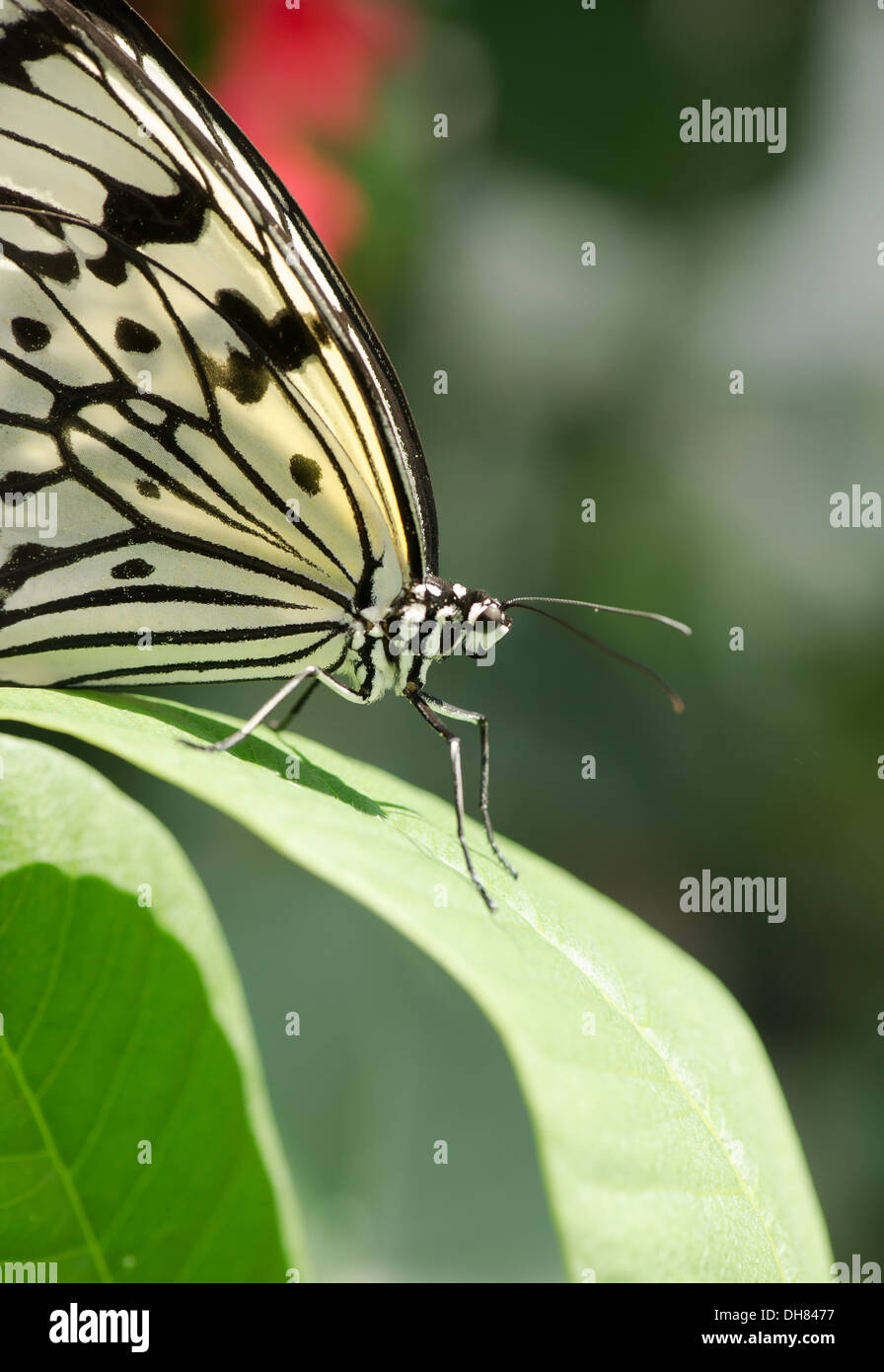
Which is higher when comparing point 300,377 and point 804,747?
point 300,377

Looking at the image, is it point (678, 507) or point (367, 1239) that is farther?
point (678, 507)

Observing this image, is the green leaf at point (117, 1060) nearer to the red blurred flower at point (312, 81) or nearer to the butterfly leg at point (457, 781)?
the butterfly leg at point (457, 781)

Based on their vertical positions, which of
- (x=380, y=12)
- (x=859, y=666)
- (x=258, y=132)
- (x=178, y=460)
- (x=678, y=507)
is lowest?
(x=859, y=666)

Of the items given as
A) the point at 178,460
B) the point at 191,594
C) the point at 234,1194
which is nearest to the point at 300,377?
the point at 178,460

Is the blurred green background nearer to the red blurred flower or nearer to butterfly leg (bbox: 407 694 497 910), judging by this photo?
the red blurred flower

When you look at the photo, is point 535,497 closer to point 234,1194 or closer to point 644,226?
point 644,226

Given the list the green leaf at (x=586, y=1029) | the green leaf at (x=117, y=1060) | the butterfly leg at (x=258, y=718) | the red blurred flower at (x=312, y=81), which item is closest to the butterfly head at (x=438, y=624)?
the butterfly leg at (x=258, y=718)
